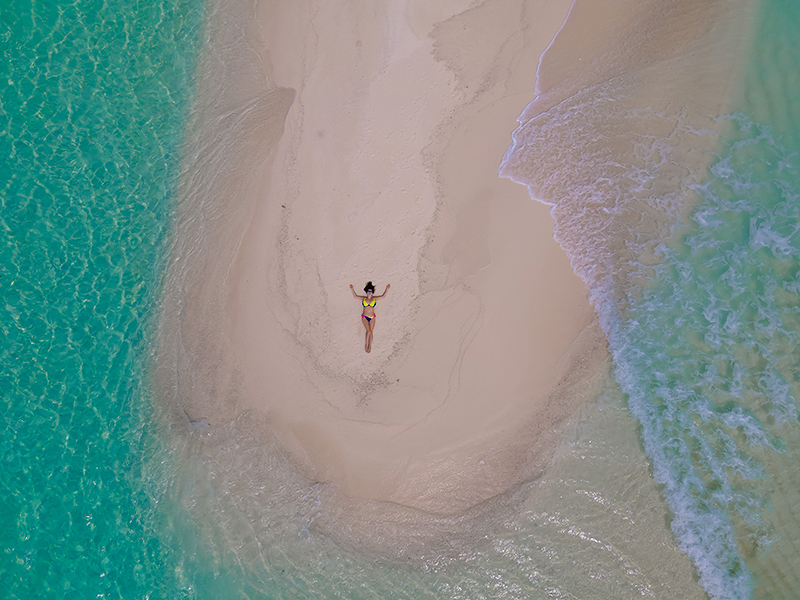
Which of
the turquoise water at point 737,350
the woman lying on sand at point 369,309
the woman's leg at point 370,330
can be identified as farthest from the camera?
the woman's leg at point 370,330

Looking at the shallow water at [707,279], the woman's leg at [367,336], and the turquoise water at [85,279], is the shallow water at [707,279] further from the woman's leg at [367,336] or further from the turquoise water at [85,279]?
the turquoise water at [85,279]

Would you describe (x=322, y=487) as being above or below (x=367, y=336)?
below

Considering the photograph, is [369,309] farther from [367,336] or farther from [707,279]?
[707,279]

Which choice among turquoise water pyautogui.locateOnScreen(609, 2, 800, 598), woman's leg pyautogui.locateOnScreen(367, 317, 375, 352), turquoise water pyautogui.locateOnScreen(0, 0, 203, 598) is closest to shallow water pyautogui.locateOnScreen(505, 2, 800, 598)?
turquoise water pyautogui.locateOnScreen(609, 2, 800, 598)

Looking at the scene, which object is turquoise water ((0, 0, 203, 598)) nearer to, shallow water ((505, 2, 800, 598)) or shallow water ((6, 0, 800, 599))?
shallow water ((6, 0, 800, 599))

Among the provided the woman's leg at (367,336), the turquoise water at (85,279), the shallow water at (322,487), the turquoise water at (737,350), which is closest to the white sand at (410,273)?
the woman's leg at (367,336)

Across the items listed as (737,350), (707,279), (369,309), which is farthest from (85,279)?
(737,350)

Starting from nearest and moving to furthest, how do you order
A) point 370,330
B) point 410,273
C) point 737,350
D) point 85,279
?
point 737,350, point 370,330, point 410,273, point 85,279
